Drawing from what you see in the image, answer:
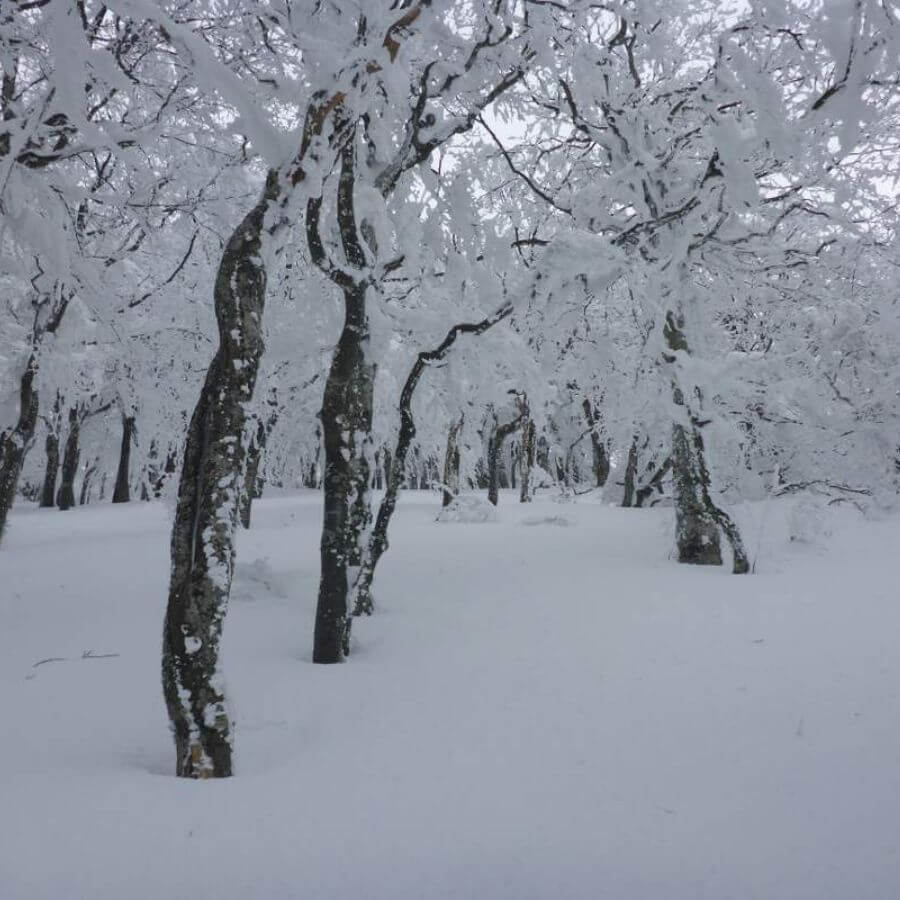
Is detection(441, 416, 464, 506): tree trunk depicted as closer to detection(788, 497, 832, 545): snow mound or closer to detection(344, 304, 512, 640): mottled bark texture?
detection(788, 497, 832, 545): snow mound

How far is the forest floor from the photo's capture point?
2223mm

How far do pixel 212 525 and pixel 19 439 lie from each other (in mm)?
8389

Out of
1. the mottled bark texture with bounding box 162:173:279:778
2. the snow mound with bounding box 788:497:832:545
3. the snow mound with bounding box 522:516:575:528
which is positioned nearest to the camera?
the mottled bark texture with bounding box 162:173:279:778

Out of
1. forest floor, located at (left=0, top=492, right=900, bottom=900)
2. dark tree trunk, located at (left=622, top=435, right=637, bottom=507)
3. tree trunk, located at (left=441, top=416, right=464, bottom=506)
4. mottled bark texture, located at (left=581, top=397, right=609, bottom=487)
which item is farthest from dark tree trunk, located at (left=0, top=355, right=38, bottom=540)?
mottled bark texture, located at (left=581, top=397, right=609, bottom=487)

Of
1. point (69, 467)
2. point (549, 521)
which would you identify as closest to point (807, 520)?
point (549, 521)

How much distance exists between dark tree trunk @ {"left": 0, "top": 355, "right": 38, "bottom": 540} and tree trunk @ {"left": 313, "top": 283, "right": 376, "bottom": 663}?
268 inches

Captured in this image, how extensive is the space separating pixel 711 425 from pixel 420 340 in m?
4.04

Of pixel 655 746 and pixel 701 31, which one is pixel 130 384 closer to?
pixel 701 31

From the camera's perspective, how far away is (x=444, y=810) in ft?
8.77

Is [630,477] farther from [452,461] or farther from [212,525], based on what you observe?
[212,525]

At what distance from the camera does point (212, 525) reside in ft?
9.46

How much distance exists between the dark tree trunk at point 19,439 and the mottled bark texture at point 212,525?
8099 mm

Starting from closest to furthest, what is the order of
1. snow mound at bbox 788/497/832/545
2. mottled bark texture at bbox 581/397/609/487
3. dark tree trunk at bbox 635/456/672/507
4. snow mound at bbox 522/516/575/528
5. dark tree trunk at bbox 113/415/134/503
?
snow mound at bbox 788/497/832/545 → snow mound at bbox 522/516/575/528 → dark tree trunk at bbox 635/456/672/507 → dark tree trunk at bbox 113/415/134/503 → mottled bark texture at bbox 581/397/609/487

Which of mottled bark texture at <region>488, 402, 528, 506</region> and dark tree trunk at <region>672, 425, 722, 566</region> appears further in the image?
mottled bark texture at <region>488, 402, 528, 506</region>
